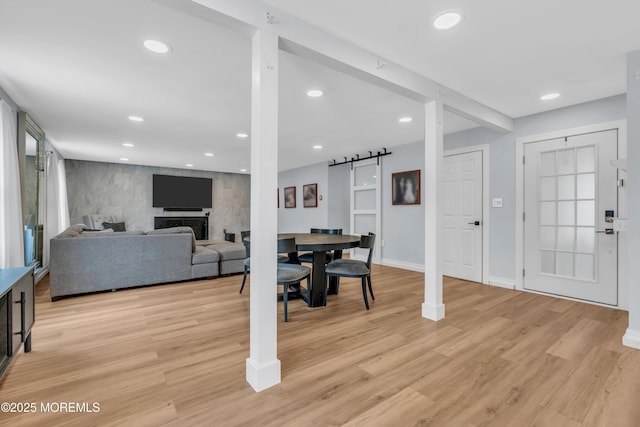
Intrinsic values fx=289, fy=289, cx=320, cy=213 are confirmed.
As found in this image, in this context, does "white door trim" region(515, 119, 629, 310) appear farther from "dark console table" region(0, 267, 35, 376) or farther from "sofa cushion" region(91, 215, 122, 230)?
"sofa cushion" region(91, 215, 122, 230)

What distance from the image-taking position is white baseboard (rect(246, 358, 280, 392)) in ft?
5.59

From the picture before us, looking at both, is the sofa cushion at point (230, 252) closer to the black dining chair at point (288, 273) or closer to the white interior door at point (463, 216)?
the black dining chair at point (288, 273)

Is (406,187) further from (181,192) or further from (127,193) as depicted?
(127,193)

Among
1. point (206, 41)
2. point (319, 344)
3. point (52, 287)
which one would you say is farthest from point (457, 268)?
point (52, 287)

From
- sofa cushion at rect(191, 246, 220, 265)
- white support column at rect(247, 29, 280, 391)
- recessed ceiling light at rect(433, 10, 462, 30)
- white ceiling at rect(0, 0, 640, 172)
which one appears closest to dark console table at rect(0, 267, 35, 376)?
white support column at rect(247, 29, 280, 391)

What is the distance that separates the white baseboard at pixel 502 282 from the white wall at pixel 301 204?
391 centimetres

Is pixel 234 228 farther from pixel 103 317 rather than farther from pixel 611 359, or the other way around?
pixel 611 359

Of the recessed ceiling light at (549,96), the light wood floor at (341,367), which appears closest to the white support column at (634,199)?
the light wood floor at (341,367)

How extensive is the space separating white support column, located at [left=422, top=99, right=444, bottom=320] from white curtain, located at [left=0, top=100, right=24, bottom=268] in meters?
4.29

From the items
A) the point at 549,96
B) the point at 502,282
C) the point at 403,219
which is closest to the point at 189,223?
the point at 403,219

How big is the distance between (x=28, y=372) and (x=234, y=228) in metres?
7.80

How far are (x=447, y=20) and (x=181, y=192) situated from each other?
833 centimetres

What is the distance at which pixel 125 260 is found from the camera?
3.87 metres

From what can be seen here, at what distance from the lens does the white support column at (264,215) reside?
1709 mm
